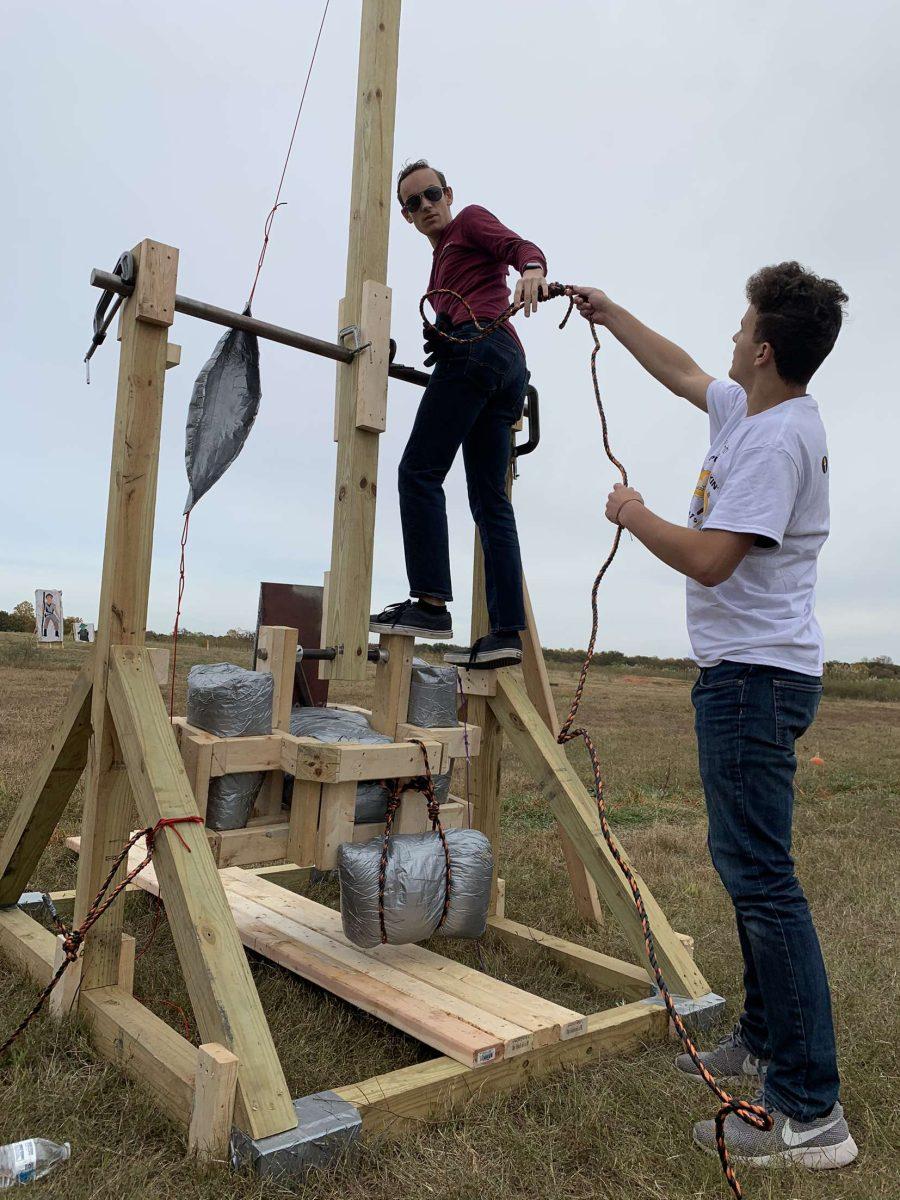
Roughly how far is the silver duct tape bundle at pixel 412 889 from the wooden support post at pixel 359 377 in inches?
27.4

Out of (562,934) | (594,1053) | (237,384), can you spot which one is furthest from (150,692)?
(562,934)

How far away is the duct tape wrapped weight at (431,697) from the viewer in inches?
Result: 142

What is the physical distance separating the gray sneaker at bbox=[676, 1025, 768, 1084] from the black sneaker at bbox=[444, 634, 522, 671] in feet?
5.36

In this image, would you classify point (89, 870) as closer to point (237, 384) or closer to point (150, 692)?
point (150, 692)

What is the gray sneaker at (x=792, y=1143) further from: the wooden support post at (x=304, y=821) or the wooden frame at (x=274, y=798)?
the wooden support post at (x=304, y=821)

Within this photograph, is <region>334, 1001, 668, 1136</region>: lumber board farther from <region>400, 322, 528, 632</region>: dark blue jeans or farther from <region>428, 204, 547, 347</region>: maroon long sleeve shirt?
<region>428, 204, 547, 347</region>: maroon long sleeve shirt

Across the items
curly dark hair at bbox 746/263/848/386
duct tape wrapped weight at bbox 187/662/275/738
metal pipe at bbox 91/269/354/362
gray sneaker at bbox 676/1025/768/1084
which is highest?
metal pipe at bbox 91/269/354/362

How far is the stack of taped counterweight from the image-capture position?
3.13m

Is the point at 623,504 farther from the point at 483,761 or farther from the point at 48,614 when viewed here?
the point at 48,614

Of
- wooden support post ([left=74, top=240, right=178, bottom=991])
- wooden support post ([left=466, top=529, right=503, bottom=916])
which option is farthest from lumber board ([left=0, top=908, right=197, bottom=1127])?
wooden support post ([left=466, top=529, right=503, bottom=916])

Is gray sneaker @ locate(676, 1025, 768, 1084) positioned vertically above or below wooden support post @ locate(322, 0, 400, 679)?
below

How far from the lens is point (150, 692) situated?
9.59ft

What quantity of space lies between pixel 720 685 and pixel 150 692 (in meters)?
1.72

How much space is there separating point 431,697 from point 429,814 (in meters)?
0.46
